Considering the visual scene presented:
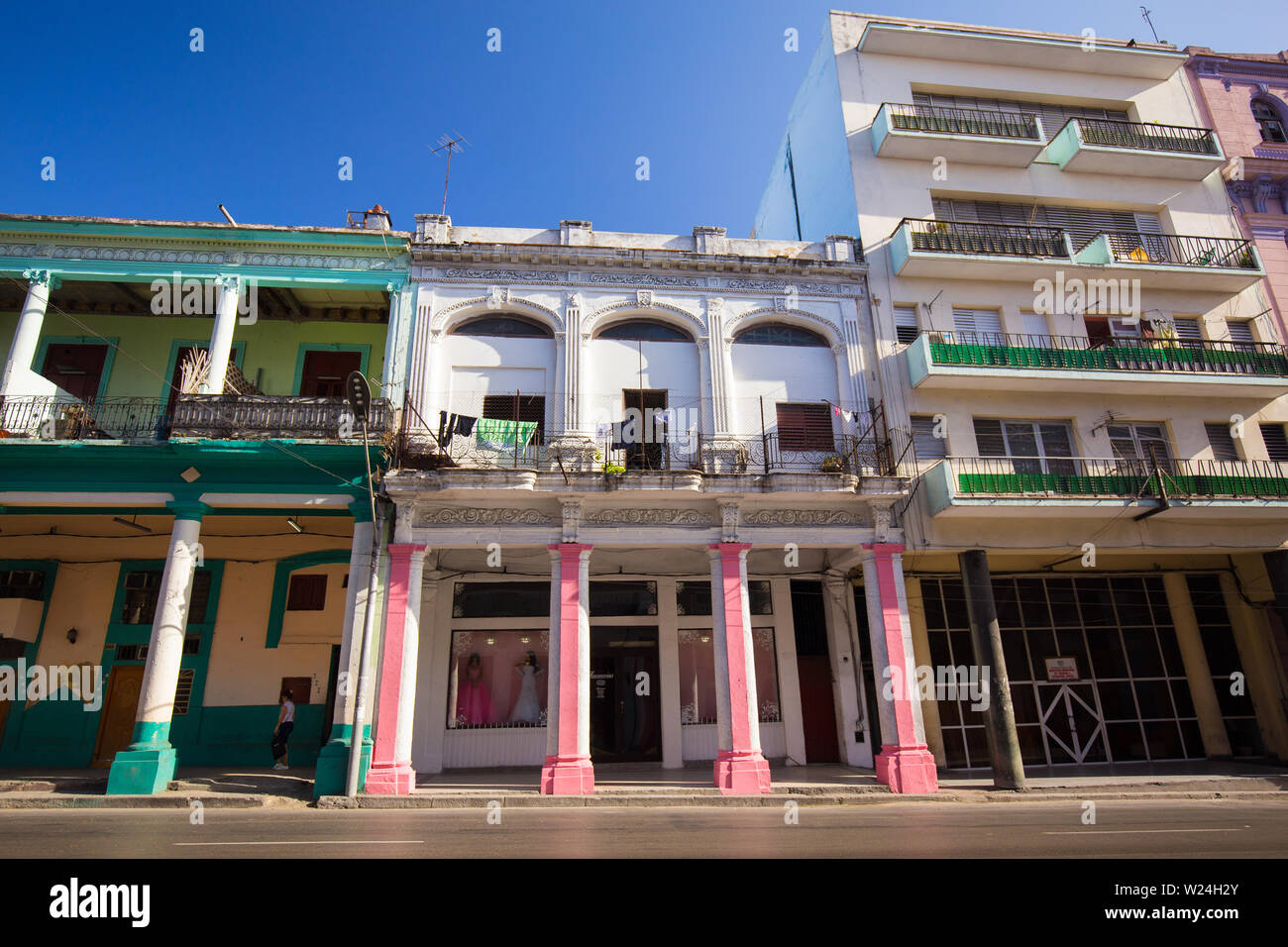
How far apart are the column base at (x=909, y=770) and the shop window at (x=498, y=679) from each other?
733cm

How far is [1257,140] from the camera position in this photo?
1900 centimetres

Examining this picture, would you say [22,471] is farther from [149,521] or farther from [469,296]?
[469,296]

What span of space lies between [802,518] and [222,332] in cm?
1263

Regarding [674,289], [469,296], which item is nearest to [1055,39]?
[674,289]

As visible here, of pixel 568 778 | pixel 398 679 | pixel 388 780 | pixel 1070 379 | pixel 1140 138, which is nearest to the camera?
pixel 388 780

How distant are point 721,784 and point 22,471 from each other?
47.4ft

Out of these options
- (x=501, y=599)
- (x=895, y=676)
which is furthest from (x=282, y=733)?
(x=895, y=676)

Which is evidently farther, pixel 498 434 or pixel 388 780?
pixel 498 434

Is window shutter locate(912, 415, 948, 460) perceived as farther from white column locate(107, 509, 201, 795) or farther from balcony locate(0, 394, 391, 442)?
white column locate(107, 509, 201, 795)

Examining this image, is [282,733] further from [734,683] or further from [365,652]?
[734,683]

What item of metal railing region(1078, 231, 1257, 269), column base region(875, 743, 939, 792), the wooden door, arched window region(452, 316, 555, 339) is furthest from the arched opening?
metal railing region(1078, 231, 1257, 269)

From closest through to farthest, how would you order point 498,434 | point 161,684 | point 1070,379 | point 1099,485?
A: point 161,684, point 498,434, point 1099,485, point 1070,379

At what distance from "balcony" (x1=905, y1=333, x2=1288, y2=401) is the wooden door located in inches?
744
